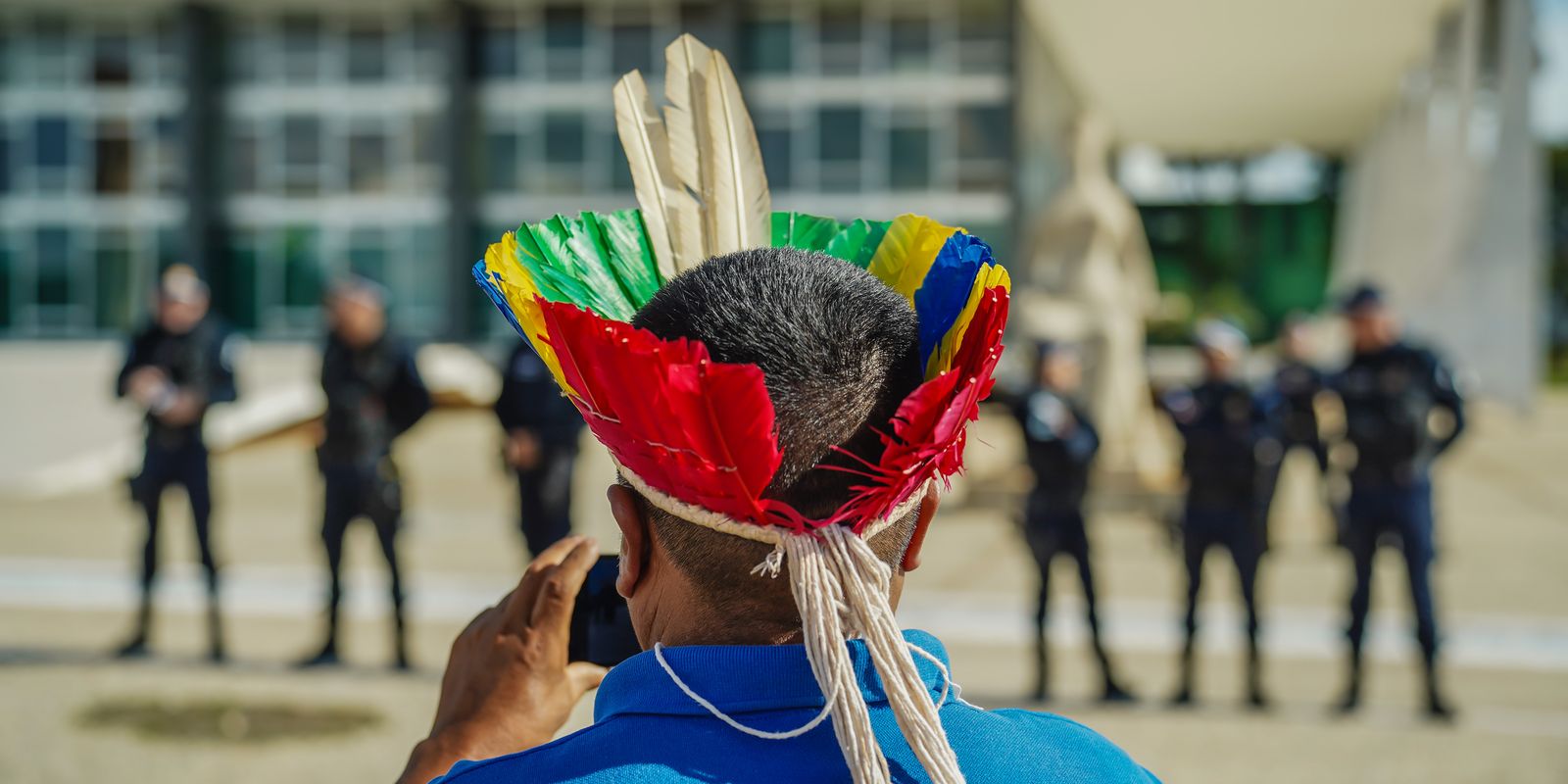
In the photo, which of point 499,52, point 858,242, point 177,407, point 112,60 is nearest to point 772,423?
point 858,242

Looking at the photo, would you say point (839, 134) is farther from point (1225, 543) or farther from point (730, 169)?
point (730, 169)

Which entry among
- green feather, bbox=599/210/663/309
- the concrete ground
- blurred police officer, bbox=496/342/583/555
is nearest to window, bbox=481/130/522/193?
the concrete ground

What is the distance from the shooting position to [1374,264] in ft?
98.9

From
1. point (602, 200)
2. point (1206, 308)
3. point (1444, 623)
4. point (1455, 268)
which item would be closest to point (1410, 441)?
point (1444, 623)

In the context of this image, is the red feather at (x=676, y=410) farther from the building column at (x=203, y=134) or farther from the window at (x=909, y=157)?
the building column at (x=203, y=134)

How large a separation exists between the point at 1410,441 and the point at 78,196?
31540 mm

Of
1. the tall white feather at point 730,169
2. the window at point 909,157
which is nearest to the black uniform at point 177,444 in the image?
the tall white feather at point 730,169

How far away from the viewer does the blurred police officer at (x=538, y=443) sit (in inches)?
303

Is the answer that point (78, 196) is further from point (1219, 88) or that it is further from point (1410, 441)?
point (1410, 441)

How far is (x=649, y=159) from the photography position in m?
1.65

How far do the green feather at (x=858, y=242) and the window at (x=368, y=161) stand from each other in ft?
100

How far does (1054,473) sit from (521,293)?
5.91m

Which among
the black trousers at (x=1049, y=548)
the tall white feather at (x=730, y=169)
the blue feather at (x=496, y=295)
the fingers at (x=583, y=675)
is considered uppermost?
the tall white feather at (x=730, y=169)

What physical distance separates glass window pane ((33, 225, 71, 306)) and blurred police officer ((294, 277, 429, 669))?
91.3 feet
